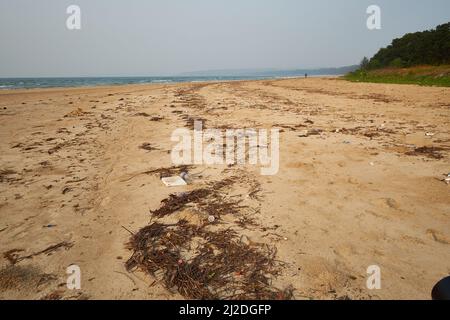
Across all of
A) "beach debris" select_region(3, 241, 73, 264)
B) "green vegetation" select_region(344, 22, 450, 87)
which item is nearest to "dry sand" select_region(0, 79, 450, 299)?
"beach debris" select_region(3, 241, 73, 264)

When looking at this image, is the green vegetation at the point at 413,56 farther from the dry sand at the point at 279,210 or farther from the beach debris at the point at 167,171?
the beach debris at the point at 167,171

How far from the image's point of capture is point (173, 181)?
407 centimetres

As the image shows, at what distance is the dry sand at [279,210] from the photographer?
2.24 metres

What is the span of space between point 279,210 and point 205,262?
3.85 ft

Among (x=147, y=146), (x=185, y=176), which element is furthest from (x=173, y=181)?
(x=147, y=146)

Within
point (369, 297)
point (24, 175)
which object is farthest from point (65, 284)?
point (24, 175)

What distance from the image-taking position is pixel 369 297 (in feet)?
6.70

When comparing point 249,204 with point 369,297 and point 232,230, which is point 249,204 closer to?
point 232,230

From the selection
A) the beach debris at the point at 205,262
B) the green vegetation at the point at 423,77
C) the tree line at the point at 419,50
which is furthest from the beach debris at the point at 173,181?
the tree line at the point at 419,50

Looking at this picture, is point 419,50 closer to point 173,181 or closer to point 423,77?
point 423,77

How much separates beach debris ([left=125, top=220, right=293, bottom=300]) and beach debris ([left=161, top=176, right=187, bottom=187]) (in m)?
1.02

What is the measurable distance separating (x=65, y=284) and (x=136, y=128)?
6.01m

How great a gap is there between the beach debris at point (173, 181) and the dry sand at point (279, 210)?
0.13 metres

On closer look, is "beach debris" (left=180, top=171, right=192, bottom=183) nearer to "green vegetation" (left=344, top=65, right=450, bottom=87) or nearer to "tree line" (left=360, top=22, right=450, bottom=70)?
"green vegetation" (left=344, top=65, right=450, bottom=87)
